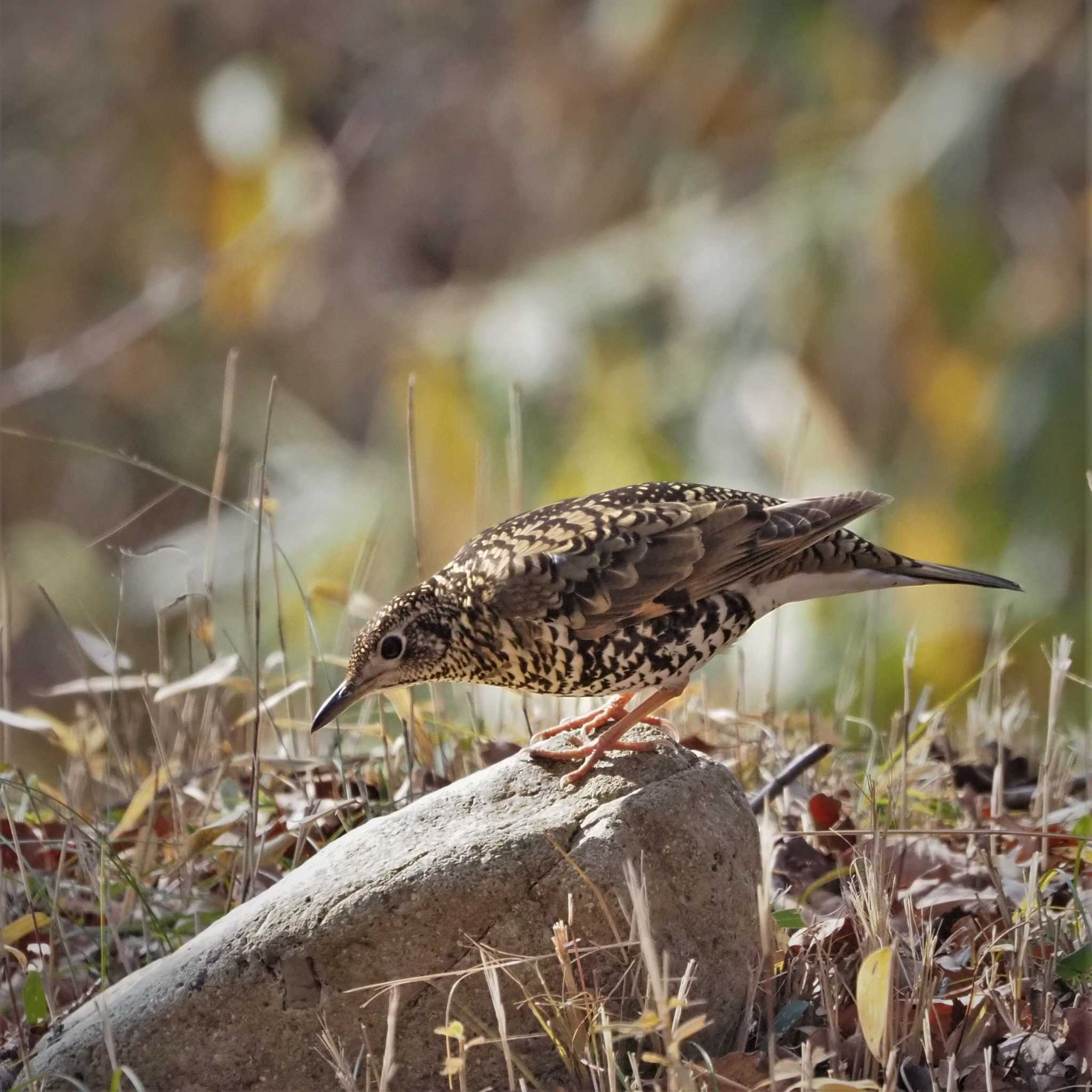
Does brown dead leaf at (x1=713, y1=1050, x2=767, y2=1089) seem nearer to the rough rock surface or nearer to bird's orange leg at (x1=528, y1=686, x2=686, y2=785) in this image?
the rough rock surface

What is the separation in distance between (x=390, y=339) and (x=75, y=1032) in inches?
498

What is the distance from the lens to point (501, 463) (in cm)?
1186

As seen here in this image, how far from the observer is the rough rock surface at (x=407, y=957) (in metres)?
2.95

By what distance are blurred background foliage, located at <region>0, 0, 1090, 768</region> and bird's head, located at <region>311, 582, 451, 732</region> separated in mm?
3695

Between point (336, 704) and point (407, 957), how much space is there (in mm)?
813

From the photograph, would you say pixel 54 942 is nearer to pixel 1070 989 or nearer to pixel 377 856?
pixel 377 856

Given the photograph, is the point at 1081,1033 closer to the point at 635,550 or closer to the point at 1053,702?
the point at 1053,702

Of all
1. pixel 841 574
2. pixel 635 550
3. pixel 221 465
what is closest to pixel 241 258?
pixel 221 465

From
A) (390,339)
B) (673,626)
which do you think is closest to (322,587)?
(673,626)

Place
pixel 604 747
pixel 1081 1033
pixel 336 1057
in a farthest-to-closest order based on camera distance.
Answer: pixel 604 747
pixel 1081 1033
pixel 336 1057

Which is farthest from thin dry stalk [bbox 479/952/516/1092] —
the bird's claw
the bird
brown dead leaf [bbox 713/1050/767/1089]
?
the bird

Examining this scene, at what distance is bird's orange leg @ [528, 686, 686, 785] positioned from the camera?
336cm

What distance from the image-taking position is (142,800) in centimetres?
399

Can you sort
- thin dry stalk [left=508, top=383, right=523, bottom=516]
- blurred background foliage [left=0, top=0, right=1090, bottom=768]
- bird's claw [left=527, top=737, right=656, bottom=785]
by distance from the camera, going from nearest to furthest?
bird's claw [left=527, top=737, right=656, bottom=785], thin dry stalk [left=508, top=383, right=523, bottom=516], blurred background foliage [left=0, top=0, right=1090, bottom=768]
